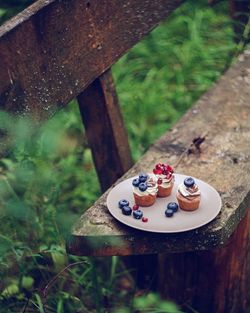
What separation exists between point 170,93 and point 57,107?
65.1 inches

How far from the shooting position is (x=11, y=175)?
290 centimetres

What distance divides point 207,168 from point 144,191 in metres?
0.46

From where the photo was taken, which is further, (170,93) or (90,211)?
(170,93)

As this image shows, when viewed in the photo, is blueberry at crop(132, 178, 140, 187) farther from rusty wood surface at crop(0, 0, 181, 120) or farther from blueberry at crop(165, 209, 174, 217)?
rusty wood surface at crop(0, 0, 181, 120)

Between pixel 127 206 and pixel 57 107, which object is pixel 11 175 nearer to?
pixel 57 107

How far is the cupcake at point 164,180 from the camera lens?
2.28 m

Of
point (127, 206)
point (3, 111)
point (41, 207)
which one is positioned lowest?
point (41, 207)

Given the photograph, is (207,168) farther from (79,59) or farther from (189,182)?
(79,59)

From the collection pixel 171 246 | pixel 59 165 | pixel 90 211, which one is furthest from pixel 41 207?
pixel 171 246

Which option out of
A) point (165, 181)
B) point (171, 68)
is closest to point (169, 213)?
point (165, 181)

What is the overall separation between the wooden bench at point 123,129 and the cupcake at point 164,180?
0.17m

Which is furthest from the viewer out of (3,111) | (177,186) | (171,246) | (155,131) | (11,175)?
(155,131)

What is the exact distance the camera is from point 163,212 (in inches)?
87.2

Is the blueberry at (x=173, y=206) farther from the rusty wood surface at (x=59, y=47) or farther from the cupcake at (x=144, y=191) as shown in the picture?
the rusty wood surface at (x=59, y=47)
